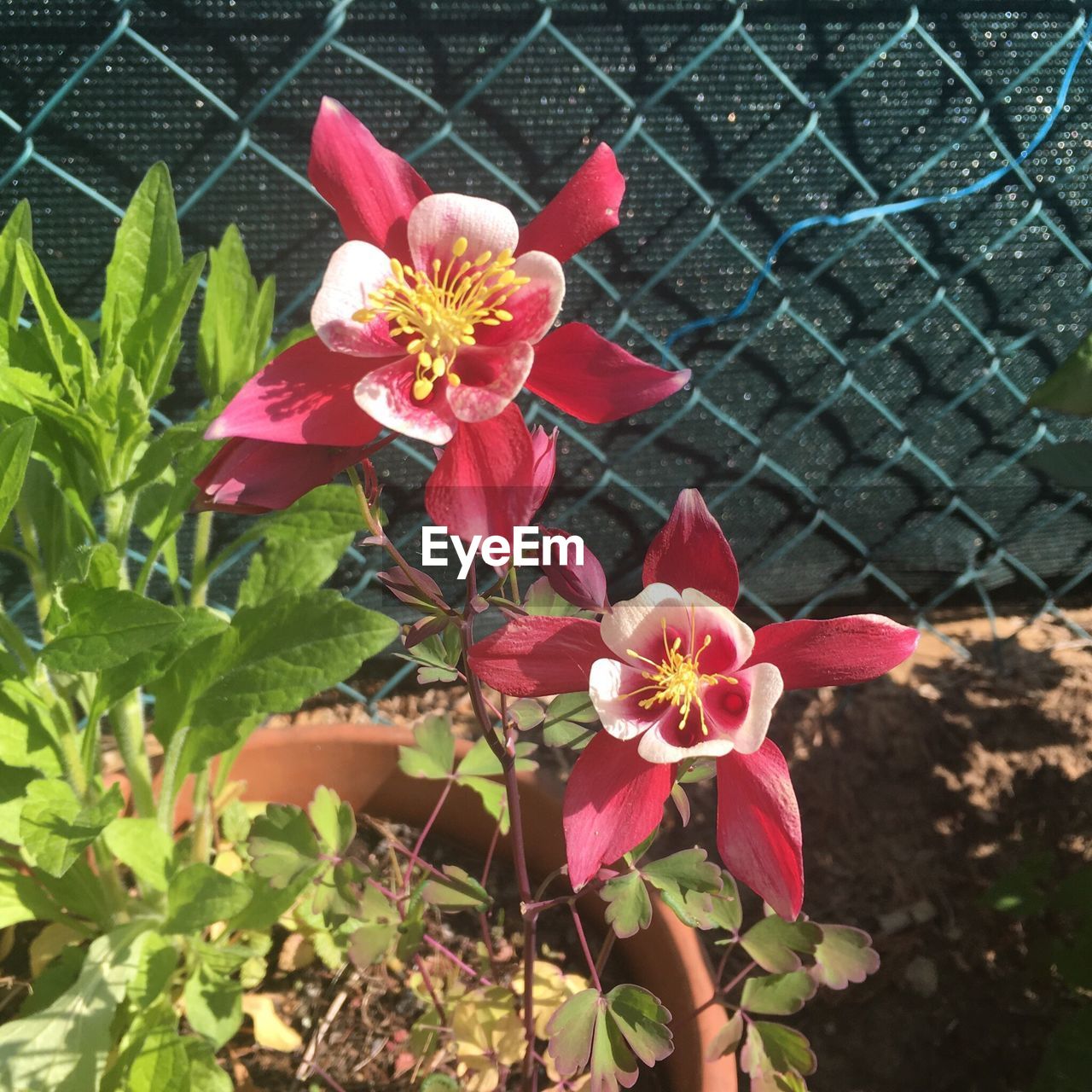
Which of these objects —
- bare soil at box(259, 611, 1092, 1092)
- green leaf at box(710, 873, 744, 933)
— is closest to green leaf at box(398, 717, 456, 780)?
green leaf at box(710, 873, 744, 933)

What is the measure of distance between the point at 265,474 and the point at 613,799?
26 centimetres

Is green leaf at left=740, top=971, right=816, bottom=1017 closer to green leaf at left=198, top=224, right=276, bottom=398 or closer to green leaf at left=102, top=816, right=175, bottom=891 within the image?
green leaf at left=102, top=816, right=175, bottom=891

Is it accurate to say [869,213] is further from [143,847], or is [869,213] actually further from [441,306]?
[143,847]

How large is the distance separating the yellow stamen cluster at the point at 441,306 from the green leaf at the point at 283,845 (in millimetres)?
444

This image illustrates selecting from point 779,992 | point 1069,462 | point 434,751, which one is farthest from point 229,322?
point 1069,462

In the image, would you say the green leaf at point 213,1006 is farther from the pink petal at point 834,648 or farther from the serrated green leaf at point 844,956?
the pink petal at point 834,648

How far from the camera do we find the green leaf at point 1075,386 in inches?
35.6

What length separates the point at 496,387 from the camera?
0.46 meters

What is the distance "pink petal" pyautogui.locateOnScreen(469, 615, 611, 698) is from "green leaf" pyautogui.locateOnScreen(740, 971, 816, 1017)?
373mm

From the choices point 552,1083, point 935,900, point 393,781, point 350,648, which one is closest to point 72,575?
point 350,648

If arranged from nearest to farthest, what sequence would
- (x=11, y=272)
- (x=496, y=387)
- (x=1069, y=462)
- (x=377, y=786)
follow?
(x=496, y=387) < (x=11, y=272) < (x=1069, y=462) < (x=377, y=786)

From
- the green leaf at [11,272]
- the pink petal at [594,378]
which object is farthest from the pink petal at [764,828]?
the green leaf at [11,272]

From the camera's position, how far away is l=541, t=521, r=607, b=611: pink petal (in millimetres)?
527

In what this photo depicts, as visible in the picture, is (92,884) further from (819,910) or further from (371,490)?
(819,910)
